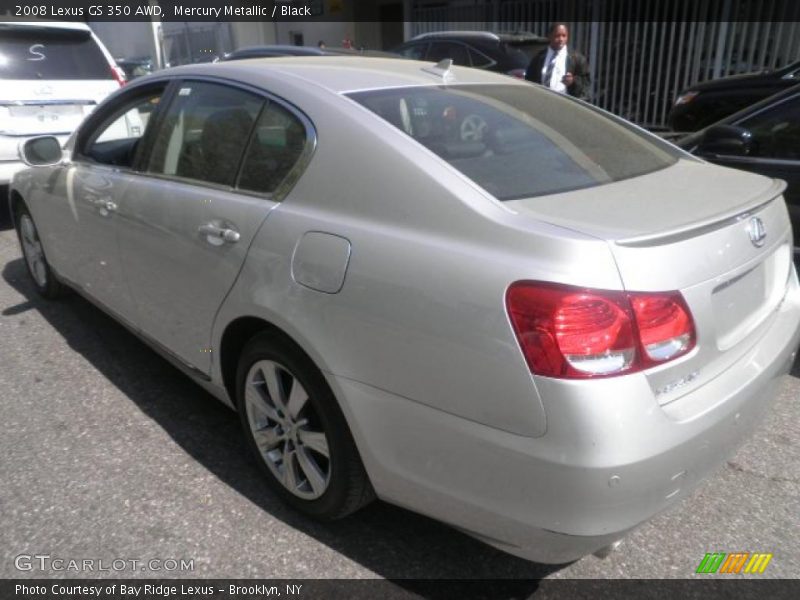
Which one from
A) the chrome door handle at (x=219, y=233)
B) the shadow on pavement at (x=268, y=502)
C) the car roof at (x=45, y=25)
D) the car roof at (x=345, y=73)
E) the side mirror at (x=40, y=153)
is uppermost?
the car roof at (x=45, y=25)

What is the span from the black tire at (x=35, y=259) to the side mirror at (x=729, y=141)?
13.2 ft

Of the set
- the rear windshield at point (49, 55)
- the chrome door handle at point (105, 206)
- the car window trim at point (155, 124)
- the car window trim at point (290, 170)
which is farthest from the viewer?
the rear windshield at point (49, 55)

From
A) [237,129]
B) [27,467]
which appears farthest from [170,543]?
[237,129]

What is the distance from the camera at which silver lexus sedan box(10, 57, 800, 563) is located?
5.49ft

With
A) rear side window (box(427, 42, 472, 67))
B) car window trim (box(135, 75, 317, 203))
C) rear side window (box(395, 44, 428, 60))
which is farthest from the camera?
rear side window (box(395, 44, 428, 60))

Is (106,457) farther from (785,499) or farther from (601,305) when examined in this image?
(785,499)

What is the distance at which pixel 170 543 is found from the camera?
2.38m

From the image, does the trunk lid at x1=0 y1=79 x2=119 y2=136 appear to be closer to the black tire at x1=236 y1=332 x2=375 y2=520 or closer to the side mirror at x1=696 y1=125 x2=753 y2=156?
the black tire at x1=236 y1=332 x2=375 y2=520

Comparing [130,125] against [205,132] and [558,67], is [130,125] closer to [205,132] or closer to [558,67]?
[205,132]

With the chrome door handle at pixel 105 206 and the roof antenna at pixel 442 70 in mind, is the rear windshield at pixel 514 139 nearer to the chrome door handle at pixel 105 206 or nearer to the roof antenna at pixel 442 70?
the roof antenna at pixel 442 70

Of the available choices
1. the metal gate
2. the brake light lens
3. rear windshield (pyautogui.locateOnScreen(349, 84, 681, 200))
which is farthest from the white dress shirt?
the brake light lens

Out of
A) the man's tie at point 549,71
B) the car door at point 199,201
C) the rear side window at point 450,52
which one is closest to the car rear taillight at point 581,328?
the car door at point 199,201

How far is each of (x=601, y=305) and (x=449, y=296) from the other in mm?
381

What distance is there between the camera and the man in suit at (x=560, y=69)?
25.4 ft
